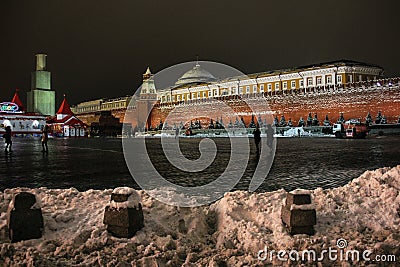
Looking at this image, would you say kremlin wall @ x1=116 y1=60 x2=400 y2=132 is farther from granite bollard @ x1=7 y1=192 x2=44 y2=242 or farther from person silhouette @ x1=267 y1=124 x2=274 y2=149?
granite bollard @ x1=7 y1=192 x2=44 y2=242

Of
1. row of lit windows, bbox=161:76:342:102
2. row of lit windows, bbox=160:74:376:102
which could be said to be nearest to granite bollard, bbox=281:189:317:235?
row of lit windows, bbox=160:74:376:102

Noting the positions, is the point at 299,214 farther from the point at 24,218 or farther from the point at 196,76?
the point at 196,76

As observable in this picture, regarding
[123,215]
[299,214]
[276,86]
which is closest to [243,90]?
[276,86]

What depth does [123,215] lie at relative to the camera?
276 cm

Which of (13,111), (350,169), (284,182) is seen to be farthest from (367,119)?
(13,111)

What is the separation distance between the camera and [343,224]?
2.92m

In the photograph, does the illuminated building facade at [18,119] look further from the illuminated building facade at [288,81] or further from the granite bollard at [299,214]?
the granite bollard at [299,214]

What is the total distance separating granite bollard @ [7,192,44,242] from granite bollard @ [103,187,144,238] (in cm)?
47

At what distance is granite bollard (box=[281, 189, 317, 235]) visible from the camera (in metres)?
2.76

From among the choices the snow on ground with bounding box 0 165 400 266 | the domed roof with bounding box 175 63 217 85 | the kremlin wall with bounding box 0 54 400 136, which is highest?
the domed roof with bounding box 175 63 217 85

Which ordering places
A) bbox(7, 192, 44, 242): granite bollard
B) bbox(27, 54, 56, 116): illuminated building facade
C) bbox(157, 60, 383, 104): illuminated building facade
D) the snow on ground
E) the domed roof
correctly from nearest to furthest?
the snow on ground < bbox(7, 192, 44, 242): granite bollard < bbox(157, 60, 383, 104): illuminated building facade < the domed roof < bbox(27, 54, 56, 116): illuminated building facade

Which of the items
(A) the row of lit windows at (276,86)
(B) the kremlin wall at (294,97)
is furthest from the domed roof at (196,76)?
(A) the row of lit windows at (276,86)

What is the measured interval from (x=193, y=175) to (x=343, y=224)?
11.4 feet

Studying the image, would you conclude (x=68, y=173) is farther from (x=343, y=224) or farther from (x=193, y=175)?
(x=343, y=224)
